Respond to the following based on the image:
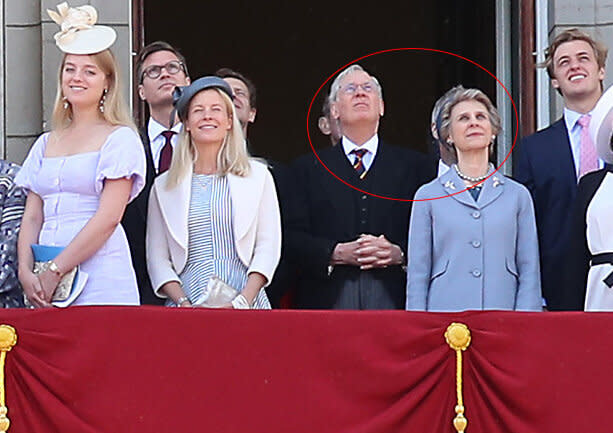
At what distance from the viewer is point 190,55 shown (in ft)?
40.3

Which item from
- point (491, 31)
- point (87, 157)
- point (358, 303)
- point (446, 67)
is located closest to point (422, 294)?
point (358, 303)

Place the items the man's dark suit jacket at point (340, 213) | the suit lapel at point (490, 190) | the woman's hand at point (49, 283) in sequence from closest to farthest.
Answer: the woman's hand at point (49, 283) → the suit lapel at point (490, 190) → the man's dark suit jacket at point (340, 213)

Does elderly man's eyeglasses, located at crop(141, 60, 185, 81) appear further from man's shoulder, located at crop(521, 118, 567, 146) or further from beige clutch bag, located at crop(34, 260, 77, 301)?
man's shoulder, located at crop(521, 118, 567, 146)

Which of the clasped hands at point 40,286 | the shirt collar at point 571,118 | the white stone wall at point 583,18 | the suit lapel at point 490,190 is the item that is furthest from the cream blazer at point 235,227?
the white stone wall at point 583,18

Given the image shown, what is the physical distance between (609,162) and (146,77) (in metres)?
2.11

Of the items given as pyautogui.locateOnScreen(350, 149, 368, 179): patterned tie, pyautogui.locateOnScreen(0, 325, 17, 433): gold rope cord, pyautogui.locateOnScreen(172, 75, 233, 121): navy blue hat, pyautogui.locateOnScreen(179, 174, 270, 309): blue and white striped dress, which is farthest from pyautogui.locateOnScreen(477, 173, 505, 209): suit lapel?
pyautogui.locateOnScreen(0, 325, 17, 433): gold rope cord

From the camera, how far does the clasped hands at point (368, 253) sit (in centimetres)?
620

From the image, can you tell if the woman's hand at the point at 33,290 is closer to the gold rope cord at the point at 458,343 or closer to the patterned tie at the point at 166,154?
the patterned tie at the point at 166,154

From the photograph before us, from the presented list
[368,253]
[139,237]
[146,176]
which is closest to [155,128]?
[146,176]

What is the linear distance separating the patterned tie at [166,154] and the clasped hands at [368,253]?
829mm

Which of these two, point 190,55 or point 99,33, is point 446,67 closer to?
point 190,55

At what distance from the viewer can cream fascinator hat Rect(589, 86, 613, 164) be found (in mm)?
5840

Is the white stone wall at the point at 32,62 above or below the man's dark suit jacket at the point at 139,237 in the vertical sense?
above

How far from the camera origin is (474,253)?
605cm
